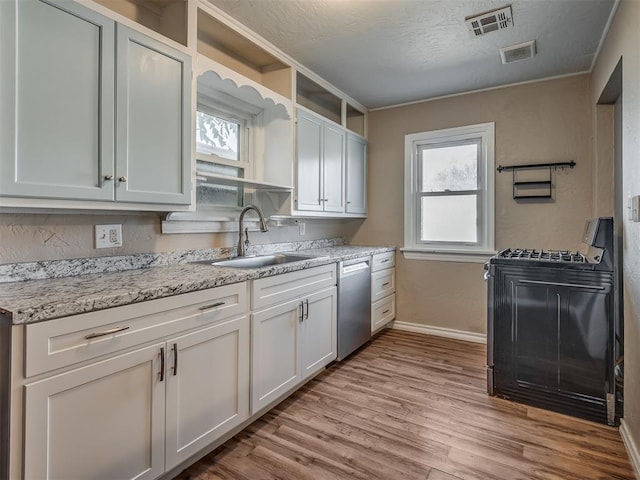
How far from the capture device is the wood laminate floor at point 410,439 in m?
1.67

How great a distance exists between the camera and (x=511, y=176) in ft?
10.8

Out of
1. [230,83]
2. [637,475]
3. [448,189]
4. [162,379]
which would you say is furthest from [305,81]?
[637,475]

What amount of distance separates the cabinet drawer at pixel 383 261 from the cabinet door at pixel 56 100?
7.72 feet

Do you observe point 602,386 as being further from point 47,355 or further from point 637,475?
point 47,355

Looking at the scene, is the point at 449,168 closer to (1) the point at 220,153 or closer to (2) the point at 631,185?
(2) the point at 631,185

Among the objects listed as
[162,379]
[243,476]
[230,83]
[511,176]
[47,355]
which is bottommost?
[243,476]

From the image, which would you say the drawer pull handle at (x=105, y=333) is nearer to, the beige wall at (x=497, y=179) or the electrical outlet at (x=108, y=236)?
the electrical outlet at (x=108, y=236)

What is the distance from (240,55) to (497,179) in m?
2.51

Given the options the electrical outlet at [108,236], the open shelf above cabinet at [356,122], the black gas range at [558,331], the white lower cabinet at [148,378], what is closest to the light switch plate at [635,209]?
the black gas range at [558,331]

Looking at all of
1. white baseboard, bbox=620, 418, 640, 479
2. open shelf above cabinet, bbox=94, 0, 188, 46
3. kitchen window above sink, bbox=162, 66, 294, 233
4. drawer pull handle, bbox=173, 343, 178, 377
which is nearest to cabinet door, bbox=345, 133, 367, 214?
kitchen window above sink, bbox=162, 66, 294, 233

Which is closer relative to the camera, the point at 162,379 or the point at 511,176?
the point at 162,379

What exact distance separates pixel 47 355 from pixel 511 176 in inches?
140

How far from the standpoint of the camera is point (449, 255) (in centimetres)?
360

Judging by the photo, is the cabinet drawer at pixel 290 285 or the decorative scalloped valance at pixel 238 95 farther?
the decorative scalloped valance at pixel 238 95
